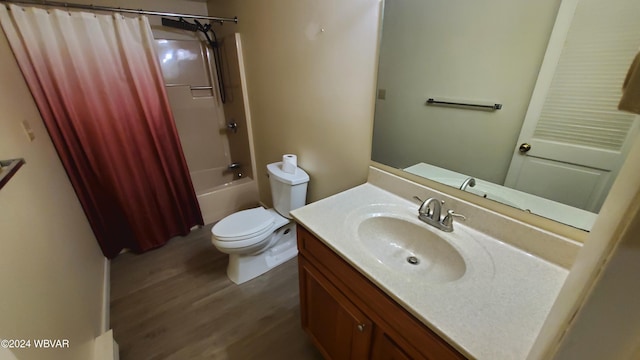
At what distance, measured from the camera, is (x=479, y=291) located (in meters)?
0.68

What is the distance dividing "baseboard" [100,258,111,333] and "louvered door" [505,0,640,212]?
222 centimetres

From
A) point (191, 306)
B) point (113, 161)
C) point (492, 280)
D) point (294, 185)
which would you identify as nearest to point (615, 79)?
point (492, 280)

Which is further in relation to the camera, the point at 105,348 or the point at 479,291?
the point at 105,348

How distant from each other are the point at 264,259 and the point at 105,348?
3.08ft

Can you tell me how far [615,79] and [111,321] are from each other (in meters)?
2.48

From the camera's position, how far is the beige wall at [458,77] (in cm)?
80

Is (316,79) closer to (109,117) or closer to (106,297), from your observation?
(109,117)

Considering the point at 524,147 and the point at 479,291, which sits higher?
the point at 524,147

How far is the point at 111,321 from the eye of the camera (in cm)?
148

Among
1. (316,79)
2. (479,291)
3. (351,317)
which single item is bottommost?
(351,317)

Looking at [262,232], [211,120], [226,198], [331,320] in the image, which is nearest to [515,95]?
[331,320]

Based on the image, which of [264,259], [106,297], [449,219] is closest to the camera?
[449,219]

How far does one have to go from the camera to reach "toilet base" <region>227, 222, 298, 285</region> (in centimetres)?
174

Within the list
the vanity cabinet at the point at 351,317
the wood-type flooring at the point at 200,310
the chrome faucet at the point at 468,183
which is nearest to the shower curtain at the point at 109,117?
the wood-type flooring at the point at 200,310
